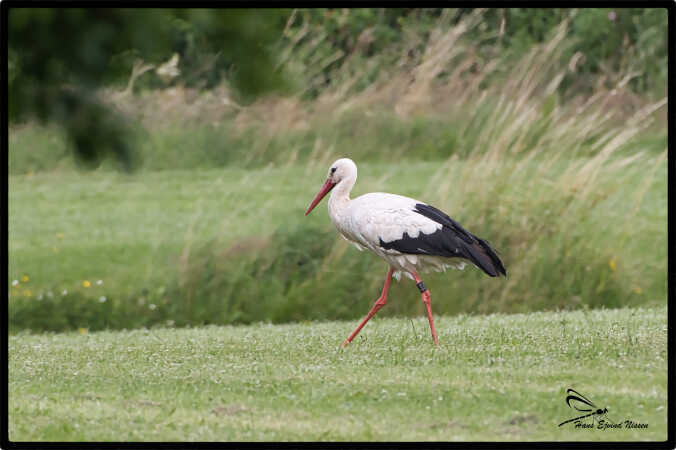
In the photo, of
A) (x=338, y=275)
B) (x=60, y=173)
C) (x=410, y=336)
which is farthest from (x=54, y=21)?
(x=60, y=173)

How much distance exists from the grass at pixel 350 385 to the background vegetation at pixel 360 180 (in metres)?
1.58

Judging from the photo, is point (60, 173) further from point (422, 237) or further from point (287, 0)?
point (287, 0)

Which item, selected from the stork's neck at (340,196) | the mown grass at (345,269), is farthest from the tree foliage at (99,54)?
the mown grass at (345,269)

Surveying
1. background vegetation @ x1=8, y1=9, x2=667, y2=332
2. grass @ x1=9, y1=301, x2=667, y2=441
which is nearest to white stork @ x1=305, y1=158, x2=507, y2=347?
grass @ x1=9, y1=301, x2=667, y2=441

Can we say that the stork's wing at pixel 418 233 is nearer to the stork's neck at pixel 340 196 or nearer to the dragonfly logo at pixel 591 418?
the stork's neck at pixel 340 196

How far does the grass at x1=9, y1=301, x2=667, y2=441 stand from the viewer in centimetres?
474

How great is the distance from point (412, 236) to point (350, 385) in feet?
3.88

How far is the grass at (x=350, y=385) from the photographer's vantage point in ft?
15.6

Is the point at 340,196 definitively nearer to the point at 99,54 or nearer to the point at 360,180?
the point at 360,180

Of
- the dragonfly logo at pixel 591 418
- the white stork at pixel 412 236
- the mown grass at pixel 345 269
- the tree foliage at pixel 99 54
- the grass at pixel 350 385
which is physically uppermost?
the tree foliage at pixel 99 54

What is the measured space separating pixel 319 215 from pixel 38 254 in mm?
2766

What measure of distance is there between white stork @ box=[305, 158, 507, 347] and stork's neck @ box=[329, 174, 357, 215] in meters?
0.03
